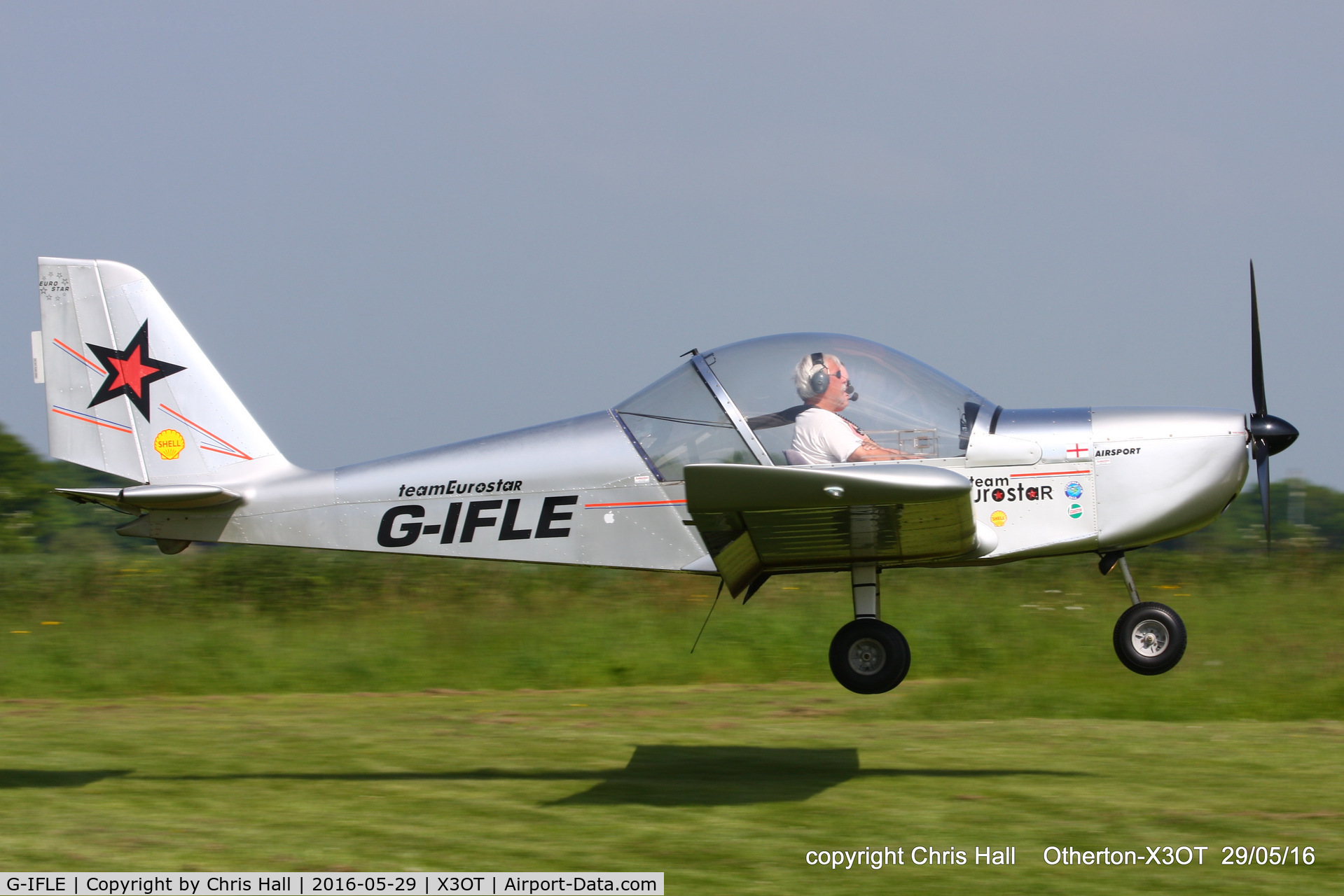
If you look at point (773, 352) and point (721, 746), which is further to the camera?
point (721, 746)

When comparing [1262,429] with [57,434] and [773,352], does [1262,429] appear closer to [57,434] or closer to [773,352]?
[773,352]

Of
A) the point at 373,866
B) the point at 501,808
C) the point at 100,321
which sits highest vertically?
the point at 100,321

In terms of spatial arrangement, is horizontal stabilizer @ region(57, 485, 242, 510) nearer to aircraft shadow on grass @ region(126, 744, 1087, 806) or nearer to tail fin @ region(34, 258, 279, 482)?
tail fin @ region(34, 258, 279, 482)

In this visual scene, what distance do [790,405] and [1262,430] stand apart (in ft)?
9.23

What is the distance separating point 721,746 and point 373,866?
388 cm

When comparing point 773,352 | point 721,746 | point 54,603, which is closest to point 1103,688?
point 721,746

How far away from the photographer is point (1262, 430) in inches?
289

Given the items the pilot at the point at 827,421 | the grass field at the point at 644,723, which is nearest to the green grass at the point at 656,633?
the grass field at the point at 644,723

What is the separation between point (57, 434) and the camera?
816 cm

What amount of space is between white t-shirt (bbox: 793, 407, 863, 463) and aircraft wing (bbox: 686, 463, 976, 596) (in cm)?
10

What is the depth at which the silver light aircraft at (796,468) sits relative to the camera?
7.13m

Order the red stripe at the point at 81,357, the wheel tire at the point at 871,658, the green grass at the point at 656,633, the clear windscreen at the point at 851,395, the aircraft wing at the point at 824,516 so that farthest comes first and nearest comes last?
A: the green grass at the point at 656,633, the red stripe at the point at 81,357, the wheel tire at the point at 871,658, the clear windscreen at the point at 851,395, the aircraft wing at the point at 824,516

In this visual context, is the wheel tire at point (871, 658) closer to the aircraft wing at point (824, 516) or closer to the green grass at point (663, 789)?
the aircraft wing at point (824, 516)

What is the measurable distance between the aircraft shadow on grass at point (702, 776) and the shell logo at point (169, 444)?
231cm
